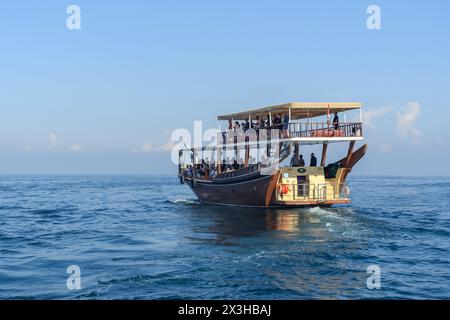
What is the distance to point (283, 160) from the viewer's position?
27359mm

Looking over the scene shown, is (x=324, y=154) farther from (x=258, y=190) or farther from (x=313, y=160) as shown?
(x=258, y=190)

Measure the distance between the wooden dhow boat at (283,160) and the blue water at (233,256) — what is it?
119cm

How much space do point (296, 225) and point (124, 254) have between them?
30.3 feet

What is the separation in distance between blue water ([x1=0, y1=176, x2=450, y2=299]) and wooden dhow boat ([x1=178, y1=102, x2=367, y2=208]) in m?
1.19

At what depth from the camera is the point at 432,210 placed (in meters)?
33.7

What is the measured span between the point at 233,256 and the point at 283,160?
12.1 metres

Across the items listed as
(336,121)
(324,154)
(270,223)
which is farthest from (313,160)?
(270,223)

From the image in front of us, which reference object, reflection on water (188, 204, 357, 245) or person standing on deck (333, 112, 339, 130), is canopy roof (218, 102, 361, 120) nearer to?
person standing on deck (333, 112, 339, 130)

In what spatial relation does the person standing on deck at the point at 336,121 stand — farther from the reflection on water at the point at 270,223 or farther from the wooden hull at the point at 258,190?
the reflection on water at the point at 270,223

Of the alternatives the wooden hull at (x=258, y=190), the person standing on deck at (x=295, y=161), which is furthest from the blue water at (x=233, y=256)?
the person standing on deck at (x=295, y=161)

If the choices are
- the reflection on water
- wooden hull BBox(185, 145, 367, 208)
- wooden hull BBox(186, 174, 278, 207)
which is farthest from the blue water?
Answer: wooden hull BBox(186, 174, 278, 207)

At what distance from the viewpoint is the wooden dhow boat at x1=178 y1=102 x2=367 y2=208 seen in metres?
27.1

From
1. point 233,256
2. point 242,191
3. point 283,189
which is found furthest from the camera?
point 242,191

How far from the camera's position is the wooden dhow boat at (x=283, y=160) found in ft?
88.8
